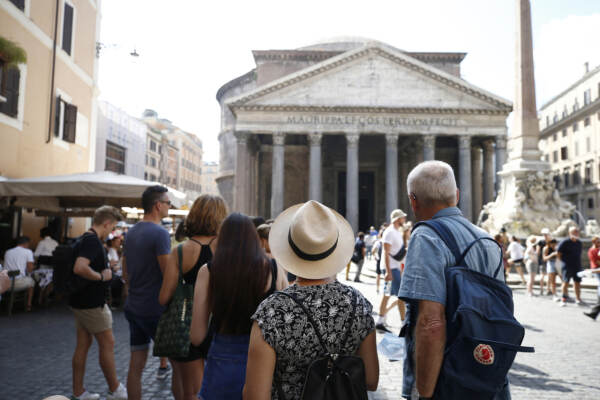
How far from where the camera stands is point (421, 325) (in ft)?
5.62

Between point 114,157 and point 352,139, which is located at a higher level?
point 114,157

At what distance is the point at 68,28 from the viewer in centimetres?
1201

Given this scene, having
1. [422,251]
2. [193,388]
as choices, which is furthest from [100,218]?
[422,251]

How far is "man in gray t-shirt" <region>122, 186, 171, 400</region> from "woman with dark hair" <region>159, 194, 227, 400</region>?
0.44 m

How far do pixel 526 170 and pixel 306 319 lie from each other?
1178 cm

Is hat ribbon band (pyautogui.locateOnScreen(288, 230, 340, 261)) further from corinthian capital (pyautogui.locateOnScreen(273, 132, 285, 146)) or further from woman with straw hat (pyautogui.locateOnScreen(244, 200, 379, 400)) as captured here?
corinthian capital (pyautogui.locateOnScreen(273, 132, 285, 146))

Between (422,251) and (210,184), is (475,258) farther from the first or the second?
(210,184)

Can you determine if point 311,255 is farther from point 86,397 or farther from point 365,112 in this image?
point 365,112

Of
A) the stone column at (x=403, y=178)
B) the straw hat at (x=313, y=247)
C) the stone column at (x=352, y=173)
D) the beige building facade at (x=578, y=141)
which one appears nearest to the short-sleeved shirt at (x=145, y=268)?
the straw hat at (x=313, y=247)

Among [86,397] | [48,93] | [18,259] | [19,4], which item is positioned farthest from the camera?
[48,93]

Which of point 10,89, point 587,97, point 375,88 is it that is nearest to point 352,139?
point 375,88

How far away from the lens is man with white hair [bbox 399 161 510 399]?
1694 mm

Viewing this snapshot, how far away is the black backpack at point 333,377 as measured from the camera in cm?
150

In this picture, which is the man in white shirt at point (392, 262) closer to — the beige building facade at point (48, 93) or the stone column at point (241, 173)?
the beige building facade at point (48, 93)
